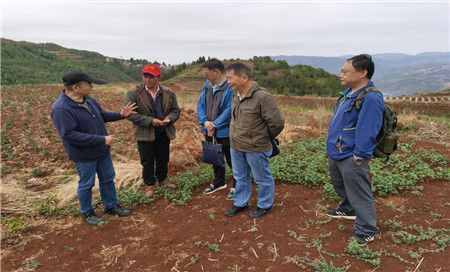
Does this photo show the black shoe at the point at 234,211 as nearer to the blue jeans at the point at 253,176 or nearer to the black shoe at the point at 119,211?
the blue jeans at the point at 253,176

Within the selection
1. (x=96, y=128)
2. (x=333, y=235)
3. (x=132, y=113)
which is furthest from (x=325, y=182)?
(x=96, y=128)

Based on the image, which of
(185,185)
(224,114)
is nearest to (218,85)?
(224,114)

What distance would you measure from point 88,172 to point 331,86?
33.8m

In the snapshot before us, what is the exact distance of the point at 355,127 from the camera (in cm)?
302

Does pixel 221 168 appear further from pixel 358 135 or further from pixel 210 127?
pixel 358 135

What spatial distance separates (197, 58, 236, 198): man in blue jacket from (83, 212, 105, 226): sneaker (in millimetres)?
1548

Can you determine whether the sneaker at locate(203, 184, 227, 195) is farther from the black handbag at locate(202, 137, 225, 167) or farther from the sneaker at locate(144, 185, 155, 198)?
the sneaker at locate(144, 185, 155, 198)

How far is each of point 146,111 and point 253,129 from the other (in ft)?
4.84

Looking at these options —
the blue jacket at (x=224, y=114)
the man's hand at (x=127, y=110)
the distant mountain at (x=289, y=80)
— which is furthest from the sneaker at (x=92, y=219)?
the distant mountain at (x=289, y=80)

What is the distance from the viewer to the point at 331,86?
35.0 m

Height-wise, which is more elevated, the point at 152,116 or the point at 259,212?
the point at 152,116

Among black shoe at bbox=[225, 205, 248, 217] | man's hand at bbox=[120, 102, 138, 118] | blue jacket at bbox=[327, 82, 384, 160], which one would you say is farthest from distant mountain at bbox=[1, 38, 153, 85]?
blue jacket at bbox=[327, 82, 384, 160]

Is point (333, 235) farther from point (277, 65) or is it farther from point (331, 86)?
point (277, 65)

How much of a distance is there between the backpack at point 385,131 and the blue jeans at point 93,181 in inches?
106
